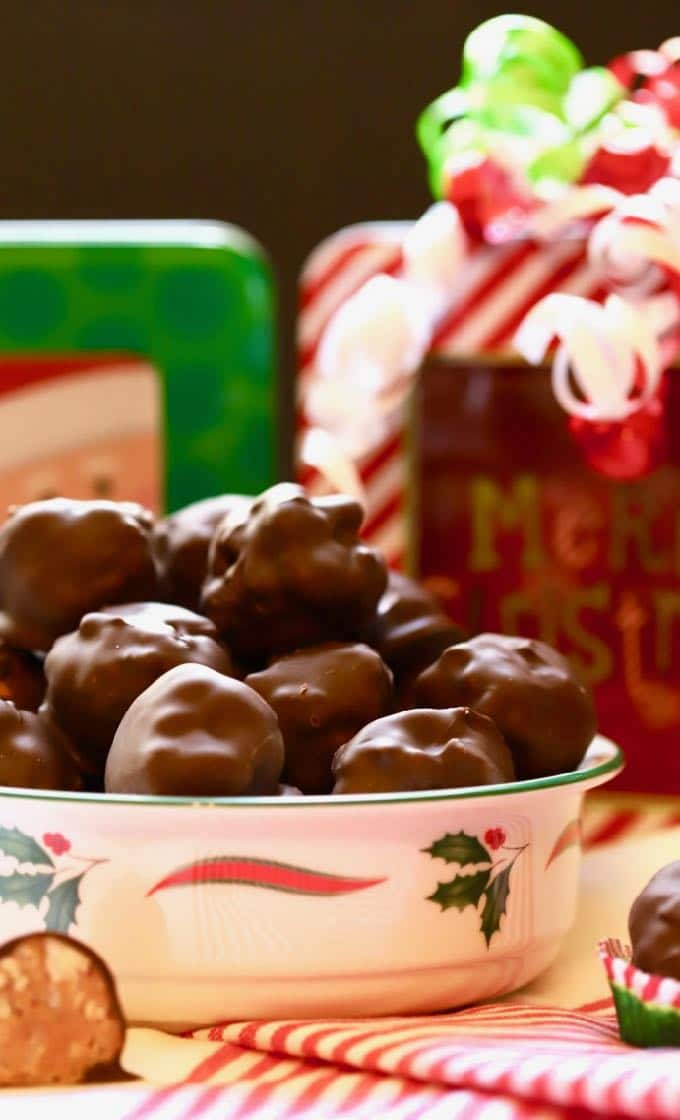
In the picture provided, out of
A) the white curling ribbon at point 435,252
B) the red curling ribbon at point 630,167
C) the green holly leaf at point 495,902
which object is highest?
the red curling ribbon at point 630,167

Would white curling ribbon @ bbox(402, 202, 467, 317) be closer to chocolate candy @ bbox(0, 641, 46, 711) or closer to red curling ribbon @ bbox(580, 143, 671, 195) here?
red curling ribbon @ bbox(580, 143, 671, 195)

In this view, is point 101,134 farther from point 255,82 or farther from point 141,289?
point 141,289

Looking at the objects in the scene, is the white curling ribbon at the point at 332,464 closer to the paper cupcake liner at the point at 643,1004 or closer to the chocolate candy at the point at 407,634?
the chocolate candy at the point at 407,634

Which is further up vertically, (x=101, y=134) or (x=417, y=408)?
(x=101, y=134)

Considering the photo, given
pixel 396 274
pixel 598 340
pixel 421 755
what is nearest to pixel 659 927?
pixel 421 755

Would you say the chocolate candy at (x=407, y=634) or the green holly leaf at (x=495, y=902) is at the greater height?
the chocolate candy at (x=407, y=634)

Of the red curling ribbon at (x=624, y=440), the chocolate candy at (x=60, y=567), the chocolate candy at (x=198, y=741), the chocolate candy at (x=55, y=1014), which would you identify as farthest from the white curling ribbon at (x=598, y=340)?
the chocolate candy at (x=55, y=1014)

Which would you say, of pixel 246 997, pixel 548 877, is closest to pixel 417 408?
pixel 548 877

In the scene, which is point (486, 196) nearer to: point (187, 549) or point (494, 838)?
point (187, 549)
